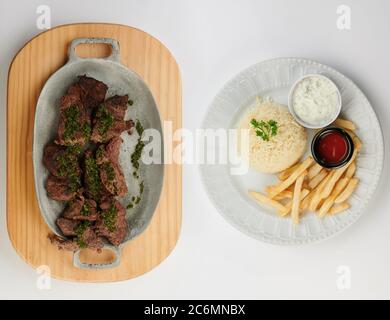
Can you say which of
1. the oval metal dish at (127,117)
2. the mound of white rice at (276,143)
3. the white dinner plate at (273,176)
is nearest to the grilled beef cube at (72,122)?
the oval metal dish at (127,117)

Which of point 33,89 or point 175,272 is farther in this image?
point 175,272

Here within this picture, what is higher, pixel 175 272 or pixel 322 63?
pixel 322 63

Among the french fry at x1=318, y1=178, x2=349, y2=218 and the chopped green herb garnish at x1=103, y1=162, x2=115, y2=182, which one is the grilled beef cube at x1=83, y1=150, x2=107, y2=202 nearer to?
the chopped green herb garnish at x1=103, y1=162, x2=115, y2=182

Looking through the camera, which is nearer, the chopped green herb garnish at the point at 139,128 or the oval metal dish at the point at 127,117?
the oval metal dish at the point at 127,117

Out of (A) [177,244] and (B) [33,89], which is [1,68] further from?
(A) [177,244]

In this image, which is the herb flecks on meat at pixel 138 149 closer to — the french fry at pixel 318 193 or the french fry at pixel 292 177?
the french fry at pixel 292 177

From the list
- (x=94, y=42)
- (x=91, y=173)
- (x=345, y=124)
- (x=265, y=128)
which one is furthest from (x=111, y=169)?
(x=345, y=124)

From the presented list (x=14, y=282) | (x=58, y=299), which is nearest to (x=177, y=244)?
(x=58, y=299)
